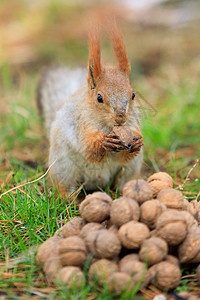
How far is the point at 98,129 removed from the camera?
1719 mm

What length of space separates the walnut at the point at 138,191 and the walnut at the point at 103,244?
6.6 inches

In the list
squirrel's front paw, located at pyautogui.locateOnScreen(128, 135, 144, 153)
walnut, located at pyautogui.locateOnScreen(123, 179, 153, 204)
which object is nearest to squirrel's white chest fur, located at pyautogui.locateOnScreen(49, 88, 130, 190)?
squirrel's front paw, located at pyautogui.locateOnScreen(128, 135, 144, 153)

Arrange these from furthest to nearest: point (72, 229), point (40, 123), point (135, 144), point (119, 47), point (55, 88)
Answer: point (40, 123)
point (55, 88)
point (119, 47)
point (135, 144)
point (72, 229)

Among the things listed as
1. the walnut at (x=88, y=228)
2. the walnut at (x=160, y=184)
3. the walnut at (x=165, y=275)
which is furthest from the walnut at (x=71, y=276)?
the walnut at (x=160, y=184)

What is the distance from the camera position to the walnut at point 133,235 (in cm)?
118

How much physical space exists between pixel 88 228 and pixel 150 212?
0.21 meters

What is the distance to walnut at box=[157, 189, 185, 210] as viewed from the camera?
4.38ft

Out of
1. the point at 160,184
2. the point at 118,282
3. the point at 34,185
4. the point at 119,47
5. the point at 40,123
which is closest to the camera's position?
the point at 118,282

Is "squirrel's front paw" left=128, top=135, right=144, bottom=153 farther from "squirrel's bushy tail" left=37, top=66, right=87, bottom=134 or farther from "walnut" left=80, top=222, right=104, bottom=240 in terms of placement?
"squirrel's bushy tail" left=37, top=66, right=87, bottom=134

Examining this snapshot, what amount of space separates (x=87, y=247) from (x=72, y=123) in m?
0.80

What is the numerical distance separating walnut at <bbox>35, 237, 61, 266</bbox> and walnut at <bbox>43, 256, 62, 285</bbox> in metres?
0.02

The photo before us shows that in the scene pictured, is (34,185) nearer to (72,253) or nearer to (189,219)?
(72,253)

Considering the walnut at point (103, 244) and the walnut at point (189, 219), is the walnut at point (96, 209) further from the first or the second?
the walnut at point (189, 219)

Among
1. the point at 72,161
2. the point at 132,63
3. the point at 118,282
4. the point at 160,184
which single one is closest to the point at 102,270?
the point at 118,282
